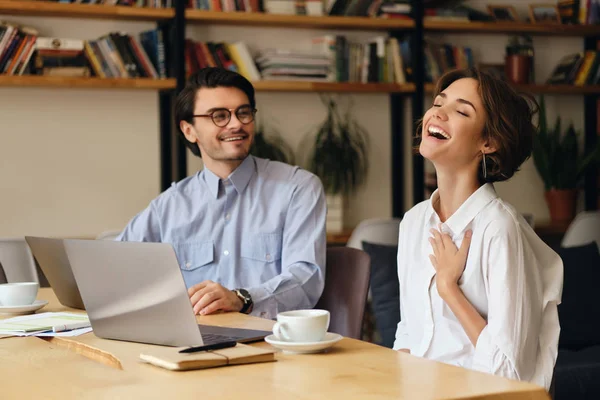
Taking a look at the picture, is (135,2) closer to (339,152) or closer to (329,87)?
(329,87)

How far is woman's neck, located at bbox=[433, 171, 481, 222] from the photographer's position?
6.18ft

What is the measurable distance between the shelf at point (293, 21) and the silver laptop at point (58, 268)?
2.25 meters

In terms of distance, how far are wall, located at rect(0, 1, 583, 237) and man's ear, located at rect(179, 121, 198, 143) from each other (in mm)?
1623

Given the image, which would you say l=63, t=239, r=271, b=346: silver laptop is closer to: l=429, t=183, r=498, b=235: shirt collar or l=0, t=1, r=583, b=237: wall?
l=429, t=183, r=498, b=235: shirt collar

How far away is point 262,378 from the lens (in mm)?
1209

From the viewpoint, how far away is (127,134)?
168 inches

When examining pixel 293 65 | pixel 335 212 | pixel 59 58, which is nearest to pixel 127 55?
pixel 59 58

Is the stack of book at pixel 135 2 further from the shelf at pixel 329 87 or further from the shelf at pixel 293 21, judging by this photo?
the shelf at pixel 329 87

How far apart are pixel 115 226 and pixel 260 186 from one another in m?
1.95

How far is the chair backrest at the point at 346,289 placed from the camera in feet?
7.00

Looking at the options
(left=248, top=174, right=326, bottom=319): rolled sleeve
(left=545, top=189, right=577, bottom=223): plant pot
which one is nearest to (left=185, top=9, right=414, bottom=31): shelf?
(left=545, top=189, right=577, bottom=223): plant pot

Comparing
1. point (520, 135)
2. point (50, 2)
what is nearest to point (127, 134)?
point (50, 2)

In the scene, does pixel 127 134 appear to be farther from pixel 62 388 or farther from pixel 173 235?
pixel 62 388

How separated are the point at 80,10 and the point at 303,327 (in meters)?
2.87
